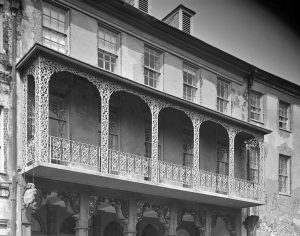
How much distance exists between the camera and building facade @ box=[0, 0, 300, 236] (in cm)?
1289

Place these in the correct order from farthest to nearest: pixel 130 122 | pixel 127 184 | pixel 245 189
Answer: pixel 245 189
pixel 130 122
pixel 127 184

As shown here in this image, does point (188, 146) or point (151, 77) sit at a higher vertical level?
point (151, 77)

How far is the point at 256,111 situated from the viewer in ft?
73.0

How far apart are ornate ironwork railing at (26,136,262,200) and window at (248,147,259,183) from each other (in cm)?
205

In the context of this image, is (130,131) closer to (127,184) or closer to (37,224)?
(127,184)

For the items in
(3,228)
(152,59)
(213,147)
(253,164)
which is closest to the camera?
(3,228)

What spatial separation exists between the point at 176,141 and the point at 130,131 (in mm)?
2447

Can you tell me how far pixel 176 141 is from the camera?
18.0 m

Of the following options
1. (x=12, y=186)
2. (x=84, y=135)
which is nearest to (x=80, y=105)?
(x=84, y=135)

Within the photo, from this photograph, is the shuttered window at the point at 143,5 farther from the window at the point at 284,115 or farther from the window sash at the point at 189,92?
the window at the point at 284,115

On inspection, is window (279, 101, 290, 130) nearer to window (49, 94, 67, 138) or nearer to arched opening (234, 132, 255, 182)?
arched opening (234, 132, 255, 182)

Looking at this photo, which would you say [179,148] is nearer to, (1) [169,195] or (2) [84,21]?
(1) [169,195]

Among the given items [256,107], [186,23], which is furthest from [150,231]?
[186,23]

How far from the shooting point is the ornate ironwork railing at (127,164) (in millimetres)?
14266
